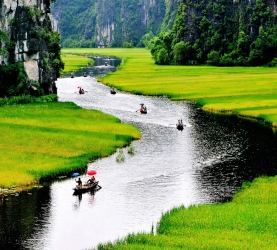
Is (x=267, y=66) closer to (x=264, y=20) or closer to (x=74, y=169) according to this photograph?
(x=264, y=20)

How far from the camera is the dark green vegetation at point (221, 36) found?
457ft

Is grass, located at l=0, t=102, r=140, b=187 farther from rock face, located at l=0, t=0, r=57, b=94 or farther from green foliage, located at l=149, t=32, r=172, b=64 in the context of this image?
green foliage, located at l=149, t=32, r=172, b=64

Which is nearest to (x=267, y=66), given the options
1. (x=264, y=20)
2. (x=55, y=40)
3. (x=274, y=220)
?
(x=264, y=20)

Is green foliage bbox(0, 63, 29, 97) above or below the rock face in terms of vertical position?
below

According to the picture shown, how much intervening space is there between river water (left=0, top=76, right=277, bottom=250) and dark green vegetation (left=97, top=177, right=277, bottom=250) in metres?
1.33

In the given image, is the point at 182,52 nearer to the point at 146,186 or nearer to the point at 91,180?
→ the point at 146,186

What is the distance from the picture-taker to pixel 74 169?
39750mm

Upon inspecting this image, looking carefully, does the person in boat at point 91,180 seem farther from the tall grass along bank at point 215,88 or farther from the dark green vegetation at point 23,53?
the dark green vegetation at point 23,53

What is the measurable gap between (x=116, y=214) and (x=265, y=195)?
8975 mm

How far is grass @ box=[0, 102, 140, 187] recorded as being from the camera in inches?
1517

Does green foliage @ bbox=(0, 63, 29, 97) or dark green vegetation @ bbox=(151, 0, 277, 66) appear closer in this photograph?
green foliage @ bbox=(0, 63, 29, 97)

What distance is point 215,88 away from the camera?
285 ft

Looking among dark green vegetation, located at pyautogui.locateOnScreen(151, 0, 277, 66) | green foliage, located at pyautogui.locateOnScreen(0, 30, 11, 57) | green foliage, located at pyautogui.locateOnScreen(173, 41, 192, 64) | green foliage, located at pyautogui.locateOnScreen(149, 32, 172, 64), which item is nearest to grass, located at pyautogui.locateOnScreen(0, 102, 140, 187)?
green foliage, located at pyautogui.locateOnScreen(0, 30, 11, 57)

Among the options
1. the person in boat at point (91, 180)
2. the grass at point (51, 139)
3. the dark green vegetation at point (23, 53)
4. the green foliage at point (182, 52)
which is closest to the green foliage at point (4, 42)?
the dark green vegetation at point (23, 53)
